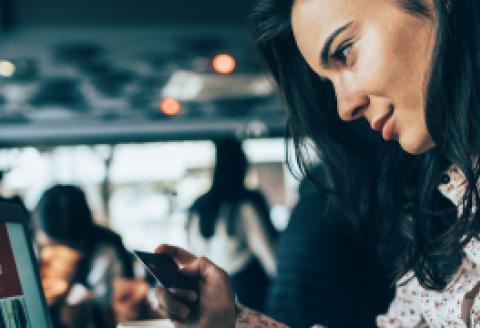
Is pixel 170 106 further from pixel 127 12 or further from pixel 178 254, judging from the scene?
pixel 178 254

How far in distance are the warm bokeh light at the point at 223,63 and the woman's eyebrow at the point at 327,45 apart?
7.63 meters

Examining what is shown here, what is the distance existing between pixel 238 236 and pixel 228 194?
9.1 inches

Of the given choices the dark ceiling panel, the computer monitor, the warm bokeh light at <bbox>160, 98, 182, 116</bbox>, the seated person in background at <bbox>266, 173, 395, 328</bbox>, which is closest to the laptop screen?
the computer monitor

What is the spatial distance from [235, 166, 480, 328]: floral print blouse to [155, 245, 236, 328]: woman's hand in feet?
0.27

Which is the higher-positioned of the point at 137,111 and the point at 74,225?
the point at 137,111

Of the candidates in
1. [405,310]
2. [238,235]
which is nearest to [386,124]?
[405,310]

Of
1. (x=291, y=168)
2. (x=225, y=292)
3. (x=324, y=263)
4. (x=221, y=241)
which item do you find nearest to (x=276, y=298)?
(x=324, y=263)

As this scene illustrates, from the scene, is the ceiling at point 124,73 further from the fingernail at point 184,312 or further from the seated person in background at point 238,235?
the fingernail at point 184,312

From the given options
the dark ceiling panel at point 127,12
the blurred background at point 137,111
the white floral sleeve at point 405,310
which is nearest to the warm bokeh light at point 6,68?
the blurred background at point 137,111

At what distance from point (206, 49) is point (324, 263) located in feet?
21.8

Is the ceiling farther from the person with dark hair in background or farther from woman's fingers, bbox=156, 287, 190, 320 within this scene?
woman's fingers, bbox=156, 287, 190, 320

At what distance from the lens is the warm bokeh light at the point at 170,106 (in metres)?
12.0

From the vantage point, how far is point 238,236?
12.8 ft

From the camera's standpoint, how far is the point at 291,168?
178cm
